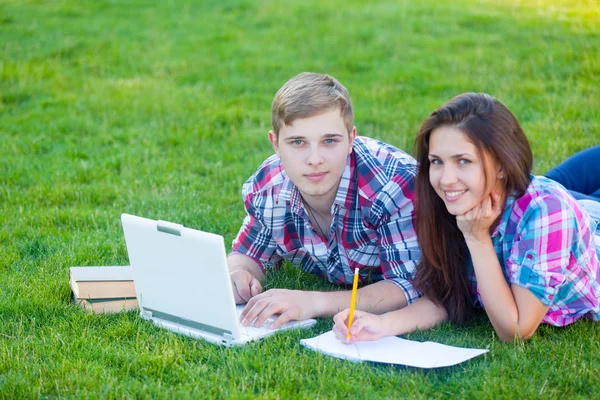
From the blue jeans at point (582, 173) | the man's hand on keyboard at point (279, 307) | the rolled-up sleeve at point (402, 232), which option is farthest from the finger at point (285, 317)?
the blue jeans at point (582, 173)

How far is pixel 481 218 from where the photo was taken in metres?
3.71

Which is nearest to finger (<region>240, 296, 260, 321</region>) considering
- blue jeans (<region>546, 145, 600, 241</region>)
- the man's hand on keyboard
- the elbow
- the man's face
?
the man's hand on keyboard

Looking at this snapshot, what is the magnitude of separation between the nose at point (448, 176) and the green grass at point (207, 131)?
2.65ft

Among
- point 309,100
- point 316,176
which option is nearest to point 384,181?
point 316,176

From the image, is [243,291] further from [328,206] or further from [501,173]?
[501,173]

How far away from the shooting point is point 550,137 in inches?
280

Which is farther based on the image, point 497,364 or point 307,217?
point 307,217

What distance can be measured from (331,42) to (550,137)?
3956 mm

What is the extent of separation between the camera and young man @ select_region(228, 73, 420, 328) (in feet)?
13.4

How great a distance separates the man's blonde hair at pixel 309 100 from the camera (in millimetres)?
4086

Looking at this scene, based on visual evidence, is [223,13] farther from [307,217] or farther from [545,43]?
[307,217]

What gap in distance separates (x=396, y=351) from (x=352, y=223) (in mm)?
906

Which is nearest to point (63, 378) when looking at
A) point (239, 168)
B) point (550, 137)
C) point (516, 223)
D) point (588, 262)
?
point (516, 223)

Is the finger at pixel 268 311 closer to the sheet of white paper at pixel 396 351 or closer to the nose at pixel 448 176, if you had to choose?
the sheet of white paper at pixel 396 351
